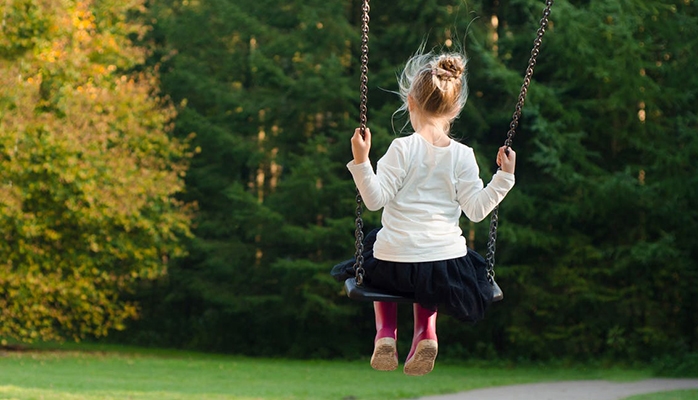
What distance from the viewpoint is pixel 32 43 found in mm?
15641

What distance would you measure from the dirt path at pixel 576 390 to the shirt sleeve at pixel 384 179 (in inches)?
347

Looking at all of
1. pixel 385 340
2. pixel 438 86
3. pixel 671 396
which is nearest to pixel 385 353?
pixel 385 340

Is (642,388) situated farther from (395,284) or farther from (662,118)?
(395,284)

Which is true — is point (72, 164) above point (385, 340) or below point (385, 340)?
above

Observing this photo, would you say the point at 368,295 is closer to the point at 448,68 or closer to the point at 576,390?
the point at 448,68

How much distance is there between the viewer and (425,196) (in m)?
4.36

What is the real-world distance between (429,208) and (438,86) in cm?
51

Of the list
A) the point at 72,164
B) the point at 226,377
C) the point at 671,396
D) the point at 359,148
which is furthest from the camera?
the point at 72,164

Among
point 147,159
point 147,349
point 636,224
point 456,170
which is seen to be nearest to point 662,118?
point 636,224

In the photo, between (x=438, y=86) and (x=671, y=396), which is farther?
(x=671, y=396)

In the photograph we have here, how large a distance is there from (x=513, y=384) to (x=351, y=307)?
4.17 metres

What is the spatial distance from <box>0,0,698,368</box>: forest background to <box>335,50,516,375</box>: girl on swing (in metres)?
9.91

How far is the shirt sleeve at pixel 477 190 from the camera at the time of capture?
438 centimetres

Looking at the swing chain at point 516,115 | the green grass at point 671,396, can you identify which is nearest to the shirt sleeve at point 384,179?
the swing chain at point 516,115
